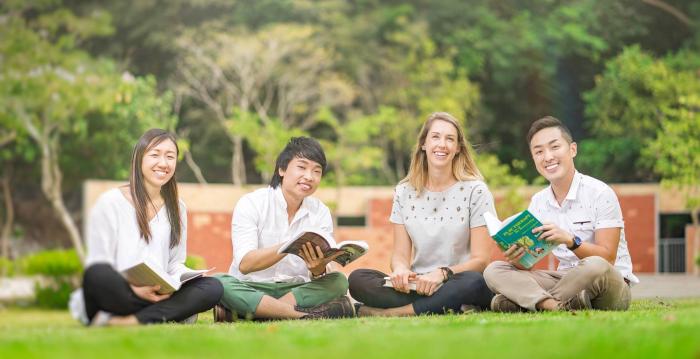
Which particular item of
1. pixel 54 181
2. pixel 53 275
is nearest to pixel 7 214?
pixel 54 181

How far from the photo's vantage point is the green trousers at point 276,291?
430 cm

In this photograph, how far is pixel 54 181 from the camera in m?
16.1

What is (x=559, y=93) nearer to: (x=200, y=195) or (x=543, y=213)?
(x=200, y=195)

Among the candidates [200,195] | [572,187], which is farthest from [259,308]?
[200,195]

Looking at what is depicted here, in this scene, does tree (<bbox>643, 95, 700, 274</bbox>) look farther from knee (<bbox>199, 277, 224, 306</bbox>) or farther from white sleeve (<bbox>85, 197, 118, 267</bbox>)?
white sleeve (<bbox>85, 197, 118, 267</bbox>)

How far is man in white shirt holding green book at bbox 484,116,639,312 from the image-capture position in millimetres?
4285

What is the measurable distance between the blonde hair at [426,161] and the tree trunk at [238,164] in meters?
13.4

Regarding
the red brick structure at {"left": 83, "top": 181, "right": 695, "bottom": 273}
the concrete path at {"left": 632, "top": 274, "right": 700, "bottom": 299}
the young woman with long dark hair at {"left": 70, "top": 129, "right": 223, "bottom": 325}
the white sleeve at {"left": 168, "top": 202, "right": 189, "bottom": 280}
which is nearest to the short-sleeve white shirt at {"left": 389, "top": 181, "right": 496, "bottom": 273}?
the young woman with long dark hair at {"left": 70, "top": 129, "right": 223, "bottom": 325}

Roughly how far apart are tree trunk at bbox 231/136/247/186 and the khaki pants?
13925mm

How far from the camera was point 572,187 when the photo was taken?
4.52 metres

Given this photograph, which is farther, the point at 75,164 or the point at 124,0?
the point at 124,0

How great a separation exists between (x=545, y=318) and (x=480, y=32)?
15.7 metres

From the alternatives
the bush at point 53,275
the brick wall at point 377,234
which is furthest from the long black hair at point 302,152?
the brick wall at point 377,234

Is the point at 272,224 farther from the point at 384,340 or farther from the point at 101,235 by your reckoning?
the point at 384,340
